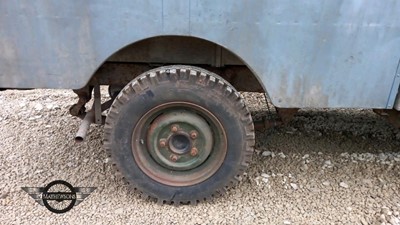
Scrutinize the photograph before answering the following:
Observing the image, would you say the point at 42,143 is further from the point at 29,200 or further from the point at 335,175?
the point at 335,175

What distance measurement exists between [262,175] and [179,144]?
0.76 m

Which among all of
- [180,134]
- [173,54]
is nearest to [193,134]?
[180,134]

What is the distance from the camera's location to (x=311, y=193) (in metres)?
3.33

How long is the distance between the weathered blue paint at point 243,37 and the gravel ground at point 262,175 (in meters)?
0.80

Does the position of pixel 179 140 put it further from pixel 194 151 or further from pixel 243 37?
pixel 243 37

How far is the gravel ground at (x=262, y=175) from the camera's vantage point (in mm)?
3078

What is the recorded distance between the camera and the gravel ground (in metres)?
3.08

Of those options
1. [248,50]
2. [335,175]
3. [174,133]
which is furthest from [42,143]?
[335,175]

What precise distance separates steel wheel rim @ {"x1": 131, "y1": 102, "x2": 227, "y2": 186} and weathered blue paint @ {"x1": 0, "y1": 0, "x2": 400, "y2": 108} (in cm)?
46

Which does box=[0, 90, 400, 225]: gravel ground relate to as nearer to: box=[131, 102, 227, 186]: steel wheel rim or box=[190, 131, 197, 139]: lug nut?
box=[131, 102, 227, 186]: steel wheel rim

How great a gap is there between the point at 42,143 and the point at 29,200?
0.84 m

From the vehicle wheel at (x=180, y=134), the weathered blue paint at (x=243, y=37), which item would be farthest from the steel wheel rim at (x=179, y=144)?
the weathered blue paint at (x=243, y=37)

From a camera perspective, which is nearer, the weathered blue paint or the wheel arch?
the weathered blue paint

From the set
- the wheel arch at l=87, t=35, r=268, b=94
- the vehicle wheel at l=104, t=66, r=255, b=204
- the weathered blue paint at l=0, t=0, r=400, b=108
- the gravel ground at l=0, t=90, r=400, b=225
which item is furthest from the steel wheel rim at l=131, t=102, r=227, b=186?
the weathered blue paint at l=0, t=0, r=400, b=108
